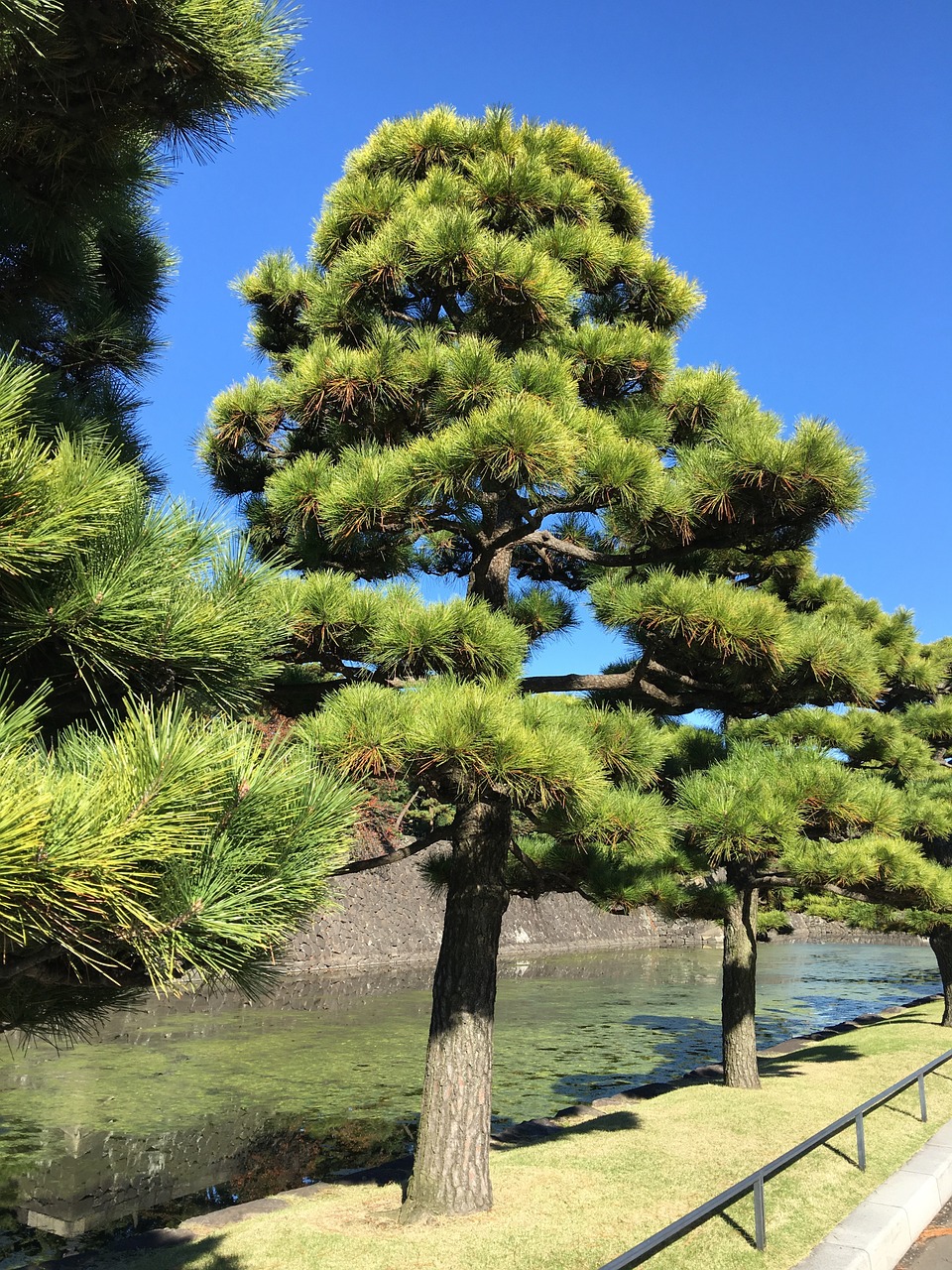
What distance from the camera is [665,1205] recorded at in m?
4.36

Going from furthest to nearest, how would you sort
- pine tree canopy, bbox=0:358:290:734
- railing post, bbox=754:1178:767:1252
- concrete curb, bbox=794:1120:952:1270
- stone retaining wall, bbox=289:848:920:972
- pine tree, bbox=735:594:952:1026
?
stone retaining wall, bbox=289:848:920:972, pine tree, bbox=735:594:952:1026, railing post, bbox=754:1178:767:1252, concrete curb, bbox=794:1120:952:1270, pine tree canopy, bbox=0:358:290:734

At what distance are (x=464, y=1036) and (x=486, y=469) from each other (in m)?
Answer: 2.85

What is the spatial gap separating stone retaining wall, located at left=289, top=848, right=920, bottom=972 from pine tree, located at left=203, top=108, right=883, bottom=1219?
862cm

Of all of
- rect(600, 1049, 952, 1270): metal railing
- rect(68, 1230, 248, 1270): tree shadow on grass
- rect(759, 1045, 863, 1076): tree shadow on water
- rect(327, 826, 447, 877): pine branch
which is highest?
rect(327, 826, 447, 877): pine branch

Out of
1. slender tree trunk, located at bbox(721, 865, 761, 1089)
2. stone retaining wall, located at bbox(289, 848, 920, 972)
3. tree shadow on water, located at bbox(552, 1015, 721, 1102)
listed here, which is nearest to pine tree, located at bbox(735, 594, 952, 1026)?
slender tree trunk, located at bbox(721, 865, 761, 1089)

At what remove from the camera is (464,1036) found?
14.7ft

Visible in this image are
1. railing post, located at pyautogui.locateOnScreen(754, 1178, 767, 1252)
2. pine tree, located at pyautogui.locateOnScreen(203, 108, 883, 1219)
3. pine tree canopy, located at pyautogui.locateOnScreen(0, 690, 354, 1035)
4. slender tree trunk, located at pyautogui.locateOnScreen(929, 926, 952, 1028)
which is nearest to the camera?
pine tree canopy, located at pyautogui.locateOnScreen(0, 690, 354, 1035)

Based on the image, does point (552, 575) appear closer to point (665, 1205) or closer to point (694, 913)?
point (694, 913)

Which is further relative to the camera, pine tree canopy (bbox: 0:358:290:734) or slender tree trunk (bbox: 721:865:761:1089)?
slender tree trunk (bbox: 721:865:761:1089)

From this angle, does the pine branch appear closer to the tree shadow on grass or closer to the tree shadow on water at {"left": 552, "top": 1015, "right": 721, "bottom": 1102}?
the tree shadow on grass

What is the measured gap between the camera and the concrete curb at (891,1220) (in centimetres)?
347

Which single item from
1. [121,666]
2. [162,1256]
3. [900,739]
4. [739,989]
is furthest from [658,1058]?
[121,666]

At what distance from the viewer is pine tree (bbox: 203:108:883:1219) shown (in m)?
3.98

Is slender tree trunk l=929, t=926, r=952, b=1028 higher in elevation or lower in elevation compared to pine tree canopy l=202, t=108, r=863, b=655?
lower
